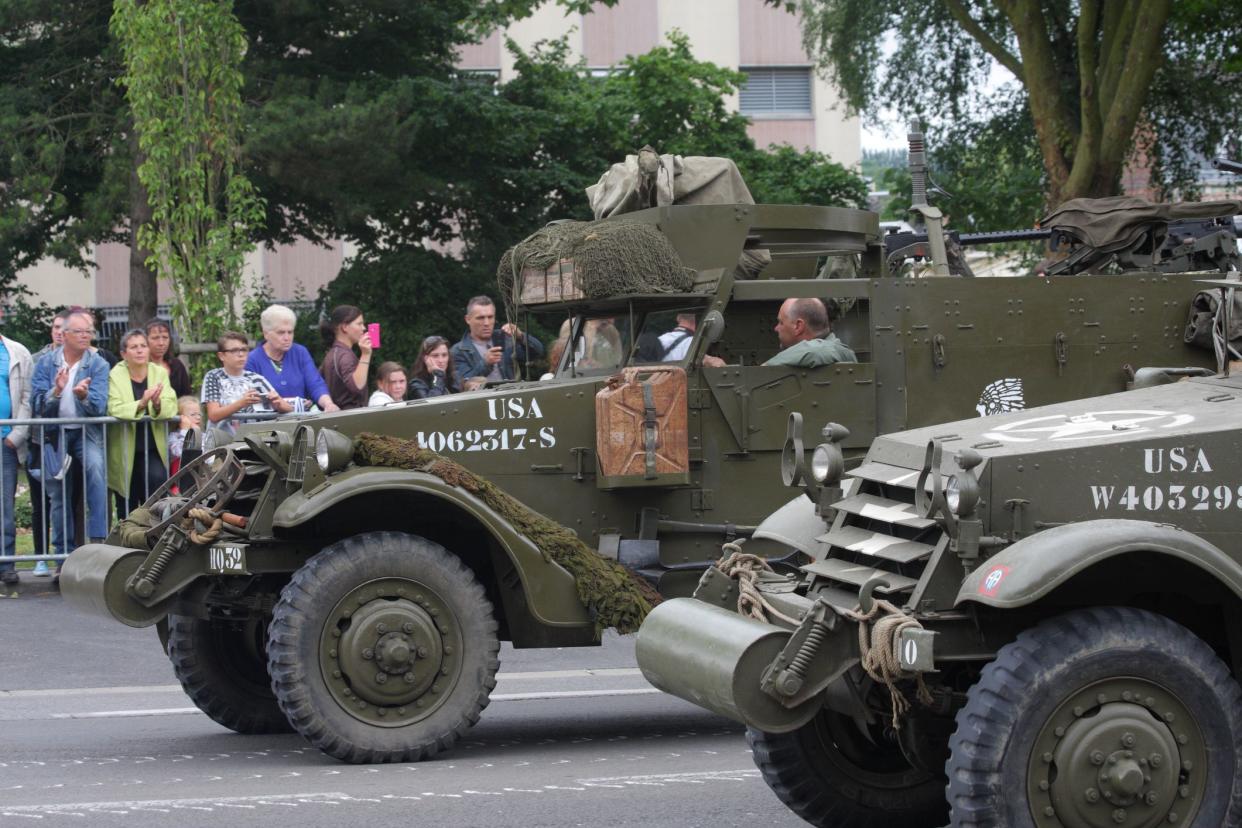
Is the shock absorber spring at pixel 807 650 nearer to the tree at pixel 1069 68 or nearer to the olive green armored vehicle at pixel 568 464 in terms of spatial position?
the olive green armored vehicle at pixel 568 464

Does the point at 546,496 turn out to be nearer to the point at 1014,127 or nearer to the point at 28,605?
the point at 28,605

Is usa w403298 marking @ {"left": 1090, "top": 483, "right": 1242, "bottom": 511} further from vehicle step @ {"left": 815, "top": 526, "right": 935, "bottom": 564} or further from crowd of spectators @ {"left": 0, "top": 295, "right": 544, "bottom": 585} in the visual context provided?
crowd of spectators @ {"left": 0, "top": 295, "right": 544, "bottom": 585}

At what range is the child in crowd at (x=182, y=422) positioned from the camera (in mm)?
13258

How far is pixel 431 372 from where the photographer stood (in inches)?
446

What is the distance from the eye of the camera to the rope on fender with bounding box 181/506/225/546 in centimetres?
830

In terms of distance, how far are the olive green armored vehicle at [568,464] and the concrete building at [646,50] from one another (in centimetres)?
2410

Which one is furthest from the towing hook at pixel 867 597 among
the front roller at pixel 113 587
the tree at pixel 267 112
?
the tree at pixel 267 112

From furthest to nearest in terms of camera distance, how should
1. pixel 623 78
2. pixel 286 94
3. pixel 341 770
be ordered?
pixel 623 78, pixel 286 94, pixel 341 770

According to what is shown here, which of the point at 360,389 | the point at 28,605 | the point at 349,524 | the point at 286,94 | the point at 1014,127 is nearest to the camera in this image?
the point at 349,524

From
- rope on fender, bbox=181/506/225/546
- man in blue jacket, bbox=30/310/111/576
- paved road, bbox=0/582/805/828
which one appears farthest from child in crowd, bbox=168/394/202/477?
rope on fender, bbox=181/506/225/546

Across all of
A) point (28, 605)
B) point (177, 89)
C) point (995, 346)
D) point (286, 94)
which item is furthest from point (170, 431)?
point (286, 94)

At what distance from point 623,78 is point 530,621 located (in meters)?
18.3

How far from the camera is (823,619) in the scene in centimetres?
553

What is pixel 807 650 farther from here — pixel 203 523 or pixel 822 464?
pixel 203 523
